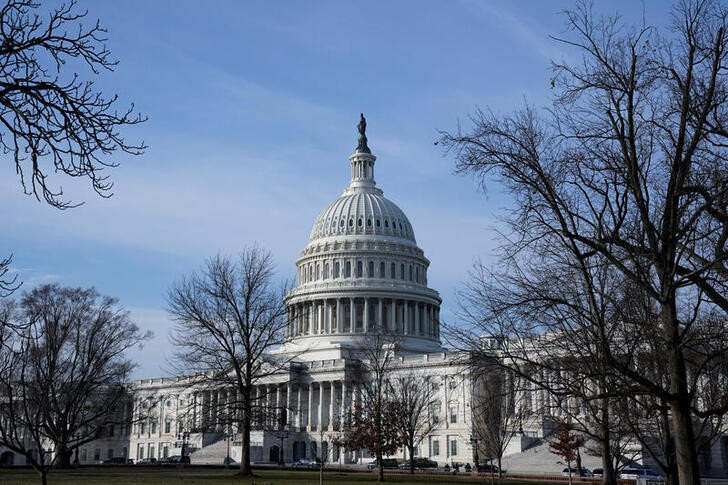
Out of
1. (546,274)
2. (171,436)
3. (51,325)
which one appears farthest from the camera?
(171,436)

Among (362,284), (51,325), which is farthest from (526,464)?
(362,284)

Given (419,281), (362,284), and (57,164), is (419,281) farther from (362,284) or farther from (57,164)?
(57,164)

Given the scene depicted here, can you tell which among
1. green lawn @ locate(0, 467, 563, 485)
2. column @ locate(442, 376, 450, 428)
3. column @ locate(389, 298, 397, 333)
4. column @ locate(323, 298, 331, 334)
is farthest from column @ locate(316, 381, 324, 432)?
green lawn @ locate(0, 467, 563, 485)

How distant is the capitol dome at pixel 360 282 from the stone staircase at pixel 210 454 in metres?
26.9

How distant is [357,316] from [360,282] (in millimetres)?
5855

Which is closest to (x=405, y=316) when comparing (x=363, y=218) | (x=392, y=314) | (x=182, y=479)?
(x=392, y=314)

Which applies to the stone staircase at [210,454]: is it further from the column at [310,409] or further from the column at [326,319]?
the column at [326,319]

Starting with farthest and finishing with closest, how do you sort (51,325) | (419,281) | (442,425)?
(419,281)
(442,425)
(51,325)

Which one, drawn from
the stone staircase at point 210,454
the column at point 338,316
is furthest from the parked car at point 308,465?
the column at point 338,316

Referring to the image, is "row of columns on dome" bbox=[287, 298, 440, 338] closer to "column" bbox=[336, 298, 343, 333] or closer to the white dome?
"column" bbox=[336, 298, 343, 333]

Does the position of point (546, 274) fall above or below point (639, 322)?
above

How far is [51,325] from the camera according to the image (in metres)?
62.3

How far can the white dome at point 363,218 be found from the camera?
154 meters

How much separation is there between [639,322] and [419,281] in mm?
136067
